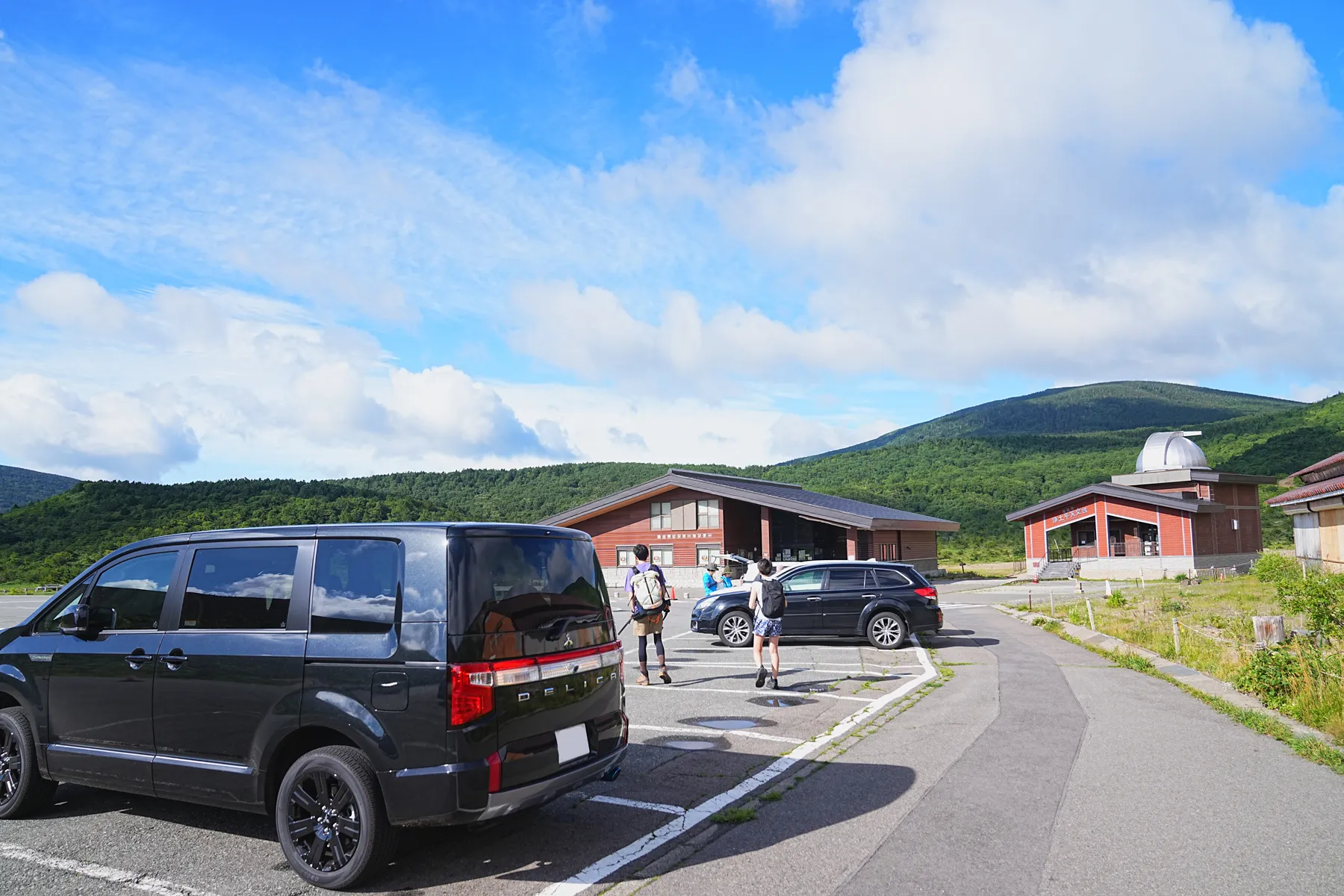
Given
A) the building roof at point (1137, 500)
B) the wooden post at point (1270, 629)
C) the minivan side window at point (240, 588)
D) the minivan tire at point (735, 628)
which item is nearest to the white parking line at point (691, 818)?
the minivan side window at point (240, 588)

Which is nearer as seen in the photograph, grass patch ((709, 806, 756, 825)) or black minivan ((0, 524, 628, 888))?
black minivan ((0, 524, 628, 888))

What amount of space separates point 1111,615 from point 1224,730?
13761 millimetres

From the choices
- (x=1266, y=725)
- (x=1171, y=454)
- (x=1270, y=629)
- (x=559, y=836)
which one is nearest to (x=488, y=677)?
(x=559, y=836)

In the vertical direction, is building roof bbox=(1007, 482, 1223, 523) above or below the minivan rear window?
above

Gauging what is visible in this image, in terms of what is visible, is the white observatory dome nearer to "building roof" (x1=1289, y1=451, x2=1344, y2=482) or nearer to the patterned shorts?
"building roof" (x1=1289, y1=451, x2=1344, y2=482)

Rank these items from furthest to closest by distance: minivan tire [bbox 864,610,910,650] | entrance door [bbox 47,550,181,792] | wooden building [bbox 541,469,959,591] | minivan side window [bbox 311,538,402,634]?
wooden building [bbox 541,469,959,591] → minivan tire [bbox 864,610,910,650] → entrance door [bbox 47,550,181,792] → minivan side window [bbox 311,538,402,634]

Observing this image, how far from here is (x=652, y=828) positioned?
5.84 meters

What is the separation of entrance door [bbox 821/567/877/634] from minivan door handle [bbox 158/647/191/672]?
1276 centimetres

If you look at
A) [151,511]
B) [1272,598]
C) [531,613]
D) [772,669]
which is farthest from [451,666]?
[151,511]

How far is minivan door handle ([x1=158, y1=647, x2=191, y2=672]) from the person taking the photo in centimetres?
561

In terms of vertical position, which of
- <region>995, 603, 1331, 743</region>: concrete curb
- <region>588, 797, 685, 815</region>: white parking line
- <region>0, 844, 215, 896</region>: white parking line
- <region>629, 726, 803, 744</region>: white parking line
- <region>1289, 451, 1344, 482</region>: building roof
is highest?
<region>1289, 451, 1344, 482</region>: building roof

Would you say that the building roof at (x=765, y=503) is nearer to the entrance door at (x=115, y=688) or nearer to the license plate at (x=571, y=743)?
the license plate at (x=571, y=743)

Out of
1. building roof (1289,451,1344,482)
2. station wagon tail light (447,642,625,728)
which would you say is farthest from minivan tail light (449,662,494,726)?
building roof (1289,451,1344,482)

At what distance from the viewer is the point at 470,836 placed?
5.78m
